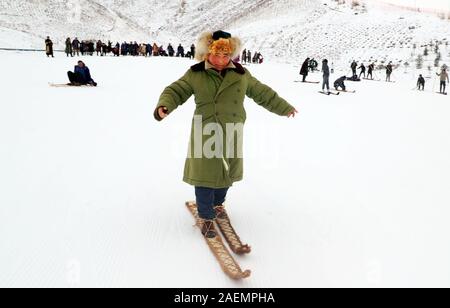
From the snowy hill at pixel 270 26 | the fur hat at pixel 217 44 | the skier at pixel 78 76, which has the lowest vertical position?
the fur hat at pixel 217 44

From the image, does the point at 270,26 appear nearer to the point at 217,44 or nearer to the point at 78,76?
the point at 78,76

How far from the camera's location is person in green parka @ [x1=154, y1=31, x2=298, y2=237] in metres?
2.73

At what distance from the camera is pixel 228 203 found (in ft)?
11.9

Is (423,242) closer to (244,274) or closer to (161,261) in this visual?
(244,274)

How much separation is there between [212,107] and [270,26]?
49.1 metres

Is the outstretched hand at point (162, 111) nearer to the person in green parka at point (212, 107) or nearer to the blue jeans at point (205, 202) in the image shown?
the person in green parka at point (212, 107)

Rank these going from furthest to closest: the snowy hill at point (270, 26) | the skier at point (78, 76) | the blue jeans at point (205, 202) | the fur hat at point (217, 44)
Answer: the snowy hill at point (270, 26) < the skier at point (78, 76) < the blue jeans at point (205, 202) < the fur hat at point (217, 44)

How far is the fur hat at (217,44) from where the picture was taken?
8.86 ft

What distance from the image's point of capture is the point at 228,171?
2.84 meters

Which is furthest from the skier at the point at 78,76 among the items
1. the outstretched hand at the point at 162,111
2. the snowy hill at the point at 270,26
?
the snowy hill at the point at 270,26

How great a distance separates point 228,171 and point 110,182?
1637mm

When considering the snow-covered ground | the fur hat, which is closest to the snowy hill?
the snow-covered ground

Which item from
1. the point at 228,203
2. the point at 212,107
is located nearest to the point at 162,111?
the point at 212,107
